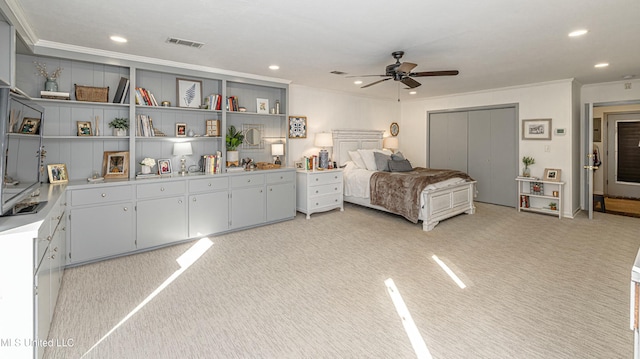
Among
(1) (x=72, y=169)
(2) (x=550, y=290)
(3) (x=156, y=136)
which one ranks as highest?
(3) (x=156, y=136)

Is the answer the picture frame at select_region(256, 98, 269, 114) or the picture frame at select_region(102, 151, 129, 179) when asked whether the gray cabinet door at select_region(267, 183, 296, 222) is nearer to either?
the picture frame at select_region(256, 98, 269, 114)

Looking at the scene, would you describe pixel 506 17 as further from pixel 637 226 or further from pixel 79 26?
pixel 637 226

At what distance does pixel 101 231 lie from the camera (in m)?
3.44

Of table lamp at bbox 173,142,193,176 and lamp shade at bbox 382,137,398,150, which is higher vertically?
lamp shade at bbox 382,137,398,150

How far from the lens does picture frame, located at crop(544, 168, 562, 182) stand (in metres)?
5.61

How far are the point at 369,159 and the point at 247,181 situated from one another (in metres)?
2.75

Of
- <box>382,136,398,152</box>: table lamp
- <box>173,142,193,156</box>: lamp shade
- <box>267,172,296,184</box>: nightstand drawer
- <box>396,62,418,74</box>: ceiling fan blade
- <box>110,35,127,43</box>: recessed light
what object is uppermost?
<box>110,35,127,43</box>: recessed light

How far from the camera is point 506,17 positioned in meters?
2.72

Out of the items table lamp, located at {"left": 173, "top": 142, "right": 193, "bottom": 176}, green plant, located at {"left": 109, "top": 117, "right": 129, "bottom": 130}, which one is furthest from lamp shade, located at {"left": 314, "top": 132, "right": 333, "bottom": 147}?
green plant, located at {"left": 109, "top": 117, "right": 129, "bottom": 130}

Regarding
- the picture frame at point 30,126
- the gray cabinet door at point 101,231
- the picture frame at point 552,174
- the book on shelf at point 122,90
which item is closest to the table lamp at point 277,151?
the book on shelf at point 122,90

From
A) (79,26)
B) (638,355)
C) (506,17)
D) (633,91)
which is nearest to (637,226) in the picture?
(633,91)

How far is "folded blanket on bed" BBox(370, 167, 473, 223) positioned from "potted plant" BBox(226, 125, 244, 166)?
243cm

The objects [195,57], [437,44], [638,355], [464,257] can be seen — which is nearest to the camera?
[638,355]

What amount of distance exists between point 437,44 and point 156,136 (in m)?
3.66
